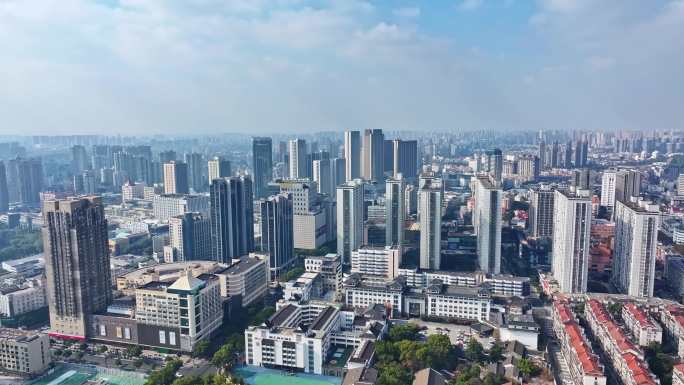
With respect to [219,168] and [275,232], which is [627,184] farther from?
[219,168]

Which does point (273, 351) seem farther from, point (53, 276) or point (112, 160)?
point (112, 160)

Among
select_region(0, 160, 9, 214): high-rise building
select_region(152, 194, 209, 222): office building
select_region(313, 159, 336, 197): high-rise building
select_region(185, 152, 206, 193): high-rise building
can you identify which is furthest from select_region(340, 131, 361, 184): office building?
select_region(0, 160, 9, 214): high-rise building

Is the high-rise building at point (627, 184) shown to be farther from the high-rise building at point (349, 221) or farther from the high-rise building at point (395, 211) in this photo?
the high-rise building at point (349, 221)

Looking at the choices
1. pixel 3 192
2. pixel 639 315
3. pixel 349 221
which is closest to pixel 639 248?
pixel 639 315

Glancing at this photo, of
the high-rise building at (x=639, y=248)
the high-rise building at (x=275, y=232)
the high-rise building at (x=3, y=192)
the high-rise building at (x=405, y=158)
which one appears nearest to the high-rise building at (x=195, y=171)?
the high-rise building at (x=3, y=192)

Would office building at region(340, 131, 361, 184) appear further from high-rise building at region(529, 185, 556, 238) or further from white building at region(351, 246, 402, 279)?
white building at region(351, 246, 402, 279)

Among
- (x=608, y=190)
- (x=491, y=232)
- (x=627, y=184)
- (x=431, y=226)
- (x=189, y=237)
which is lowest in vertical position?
(x=189, y=237)
